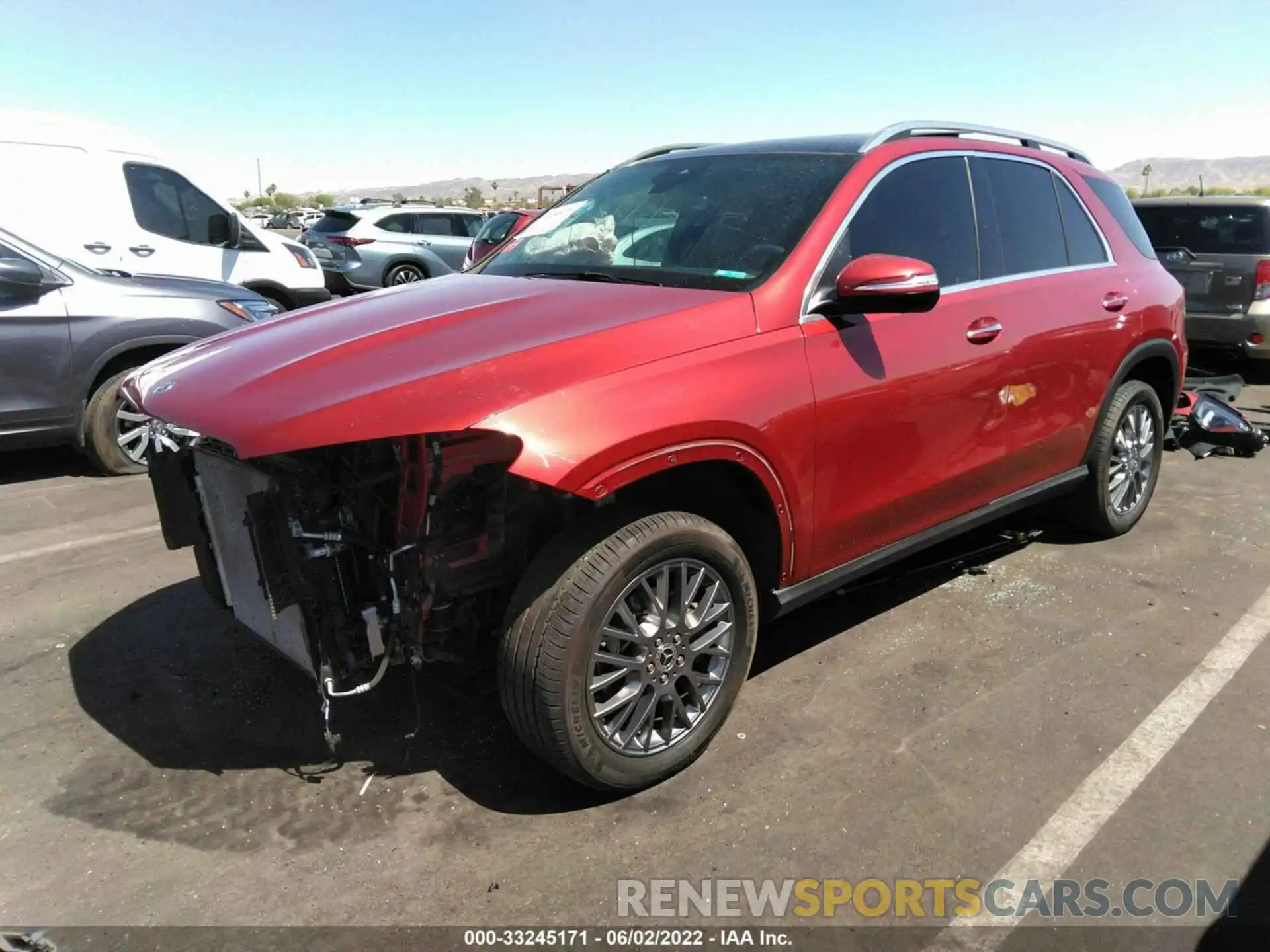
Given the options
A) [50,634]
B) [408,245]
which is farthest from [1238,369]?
[408,245]

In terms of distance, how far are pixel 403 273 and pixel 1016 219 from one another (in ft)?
43.8

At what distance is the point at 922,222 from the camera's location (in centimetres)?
335

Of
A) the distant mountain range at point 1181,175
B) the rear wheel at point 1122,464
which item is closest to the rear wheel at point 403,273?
the rear wheel at point 1122,464

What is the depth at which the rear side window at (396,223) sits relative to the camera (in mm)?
15664

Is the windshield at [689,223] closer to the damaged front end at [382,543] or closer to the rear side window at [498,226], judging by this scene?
the damaged front end at [382,543]

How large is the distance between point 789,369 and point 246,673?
2275 millimetres

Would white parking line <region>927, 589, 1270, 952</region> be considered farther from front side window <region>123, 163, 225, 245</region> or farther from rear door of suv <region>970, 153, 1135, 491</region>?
front side window <region>123, 163, 225, 245</region>

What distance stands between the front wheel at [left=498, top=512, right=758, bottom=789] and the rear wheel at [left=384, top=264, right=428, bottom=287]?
13780mm

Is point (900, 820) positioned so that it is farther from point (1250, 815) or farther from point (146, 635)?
point (146, 635)

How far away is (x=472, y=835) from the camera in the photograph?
2.51m

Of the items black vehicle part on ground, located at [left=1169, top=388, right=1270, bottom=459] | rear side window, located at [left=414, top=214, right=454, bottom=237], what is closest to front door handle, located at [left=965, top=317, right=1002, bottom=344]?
black vehicle part on ground, located at [left=1169, top=388, right=1270, bottom=459]

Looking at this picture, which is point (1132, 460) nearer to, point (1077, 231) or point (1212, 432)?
point (1077, 231)

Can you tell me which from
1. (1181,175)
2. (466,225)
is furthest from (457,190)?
(466,225)

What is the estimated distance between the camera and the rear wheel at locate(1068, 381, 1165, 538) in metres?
4.29
